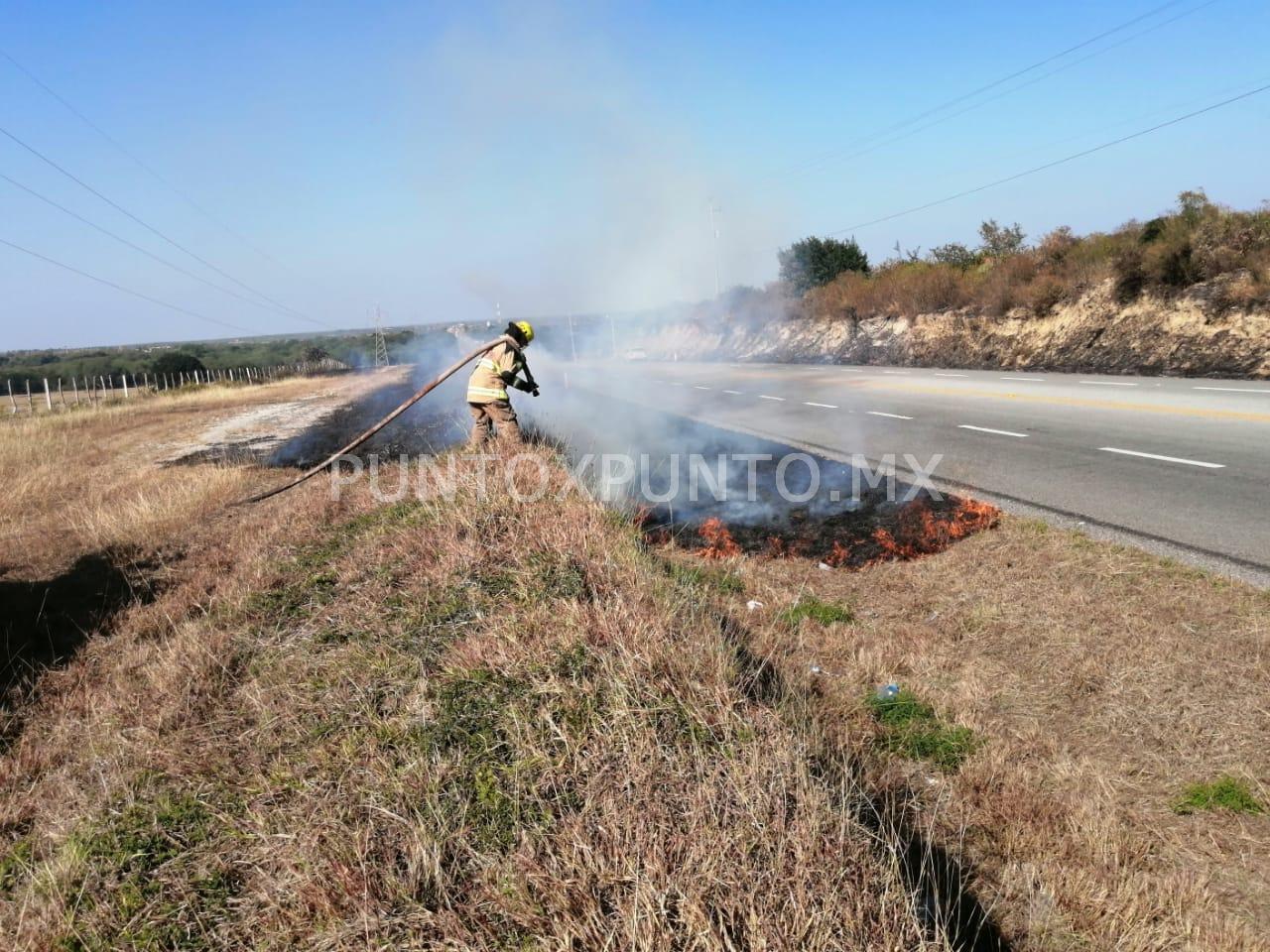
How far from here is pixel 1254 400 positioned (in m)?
11.7

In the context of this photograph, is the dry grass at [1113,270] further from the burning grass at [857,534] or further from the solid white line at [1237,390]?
the burning grass at [857,534]

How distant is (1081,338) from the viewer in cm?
1934

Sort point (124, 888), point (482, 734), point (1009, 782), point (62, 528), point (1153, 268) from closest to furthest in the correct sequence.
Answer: point (124, 888), point (482, 734), point (1009, 782), point (62, 528), point (1153, 268)

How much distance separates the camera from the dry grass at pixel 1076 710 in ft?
9.05

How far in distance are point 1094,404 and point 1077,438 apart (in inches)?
127

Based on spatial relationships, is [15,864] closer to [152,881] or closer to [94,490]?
[152,881]

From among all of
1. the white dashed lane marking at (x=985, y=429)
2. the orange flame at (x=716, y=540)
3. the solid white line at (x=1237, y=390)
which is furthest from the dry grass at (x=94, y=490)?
the solid white line at (x=1237, y=390)

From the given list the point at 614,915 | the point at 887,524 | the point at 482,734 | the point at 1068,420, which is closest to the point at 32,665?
the point at 482,734

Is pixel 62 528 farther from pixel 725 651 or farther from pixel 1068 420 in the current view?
pixel 1068 420

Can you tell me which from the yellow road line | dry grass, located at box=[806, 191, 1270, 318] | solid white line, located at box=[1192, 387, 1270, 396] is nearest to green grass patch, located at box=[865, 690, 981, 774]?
the yellow road line

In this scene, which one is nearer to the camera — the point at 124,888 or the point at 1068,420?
the point at 124,888

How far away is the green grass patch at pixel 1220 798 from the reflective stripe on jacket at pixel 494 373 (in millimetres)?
7842

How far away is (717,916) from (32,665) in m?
6.07

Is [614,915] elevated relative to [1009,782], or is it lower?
elevated
